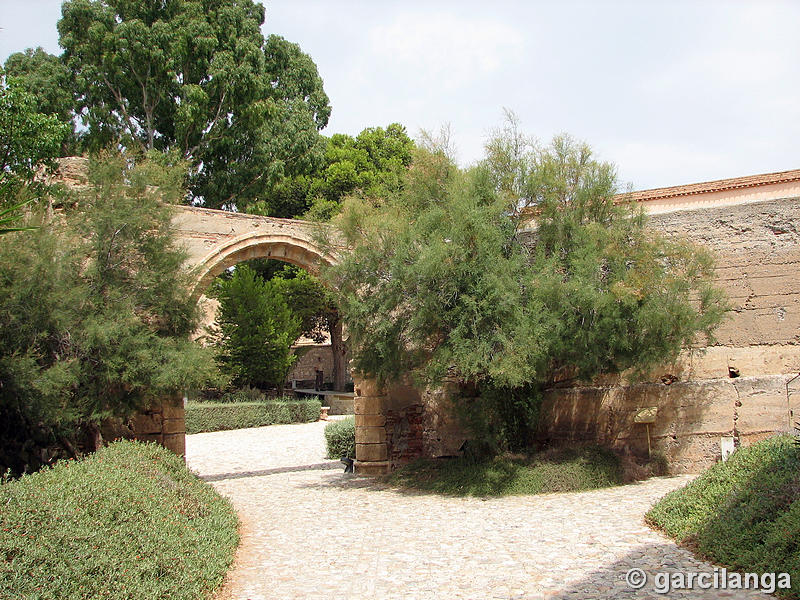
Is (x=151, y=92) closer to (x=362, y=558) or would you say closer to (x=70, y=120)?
(x=70, y=120)

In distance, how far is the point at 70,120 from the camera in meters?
24.2

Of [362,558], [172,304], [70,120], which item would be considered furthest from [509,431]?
[70,120]

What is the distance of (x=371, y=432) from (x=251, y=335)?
1253 centimetres

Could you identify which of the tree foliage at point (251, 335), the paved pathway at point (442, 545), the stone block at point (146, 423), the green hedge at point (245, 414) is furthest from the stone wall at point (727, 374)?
the tree foliage at point (251, 335)

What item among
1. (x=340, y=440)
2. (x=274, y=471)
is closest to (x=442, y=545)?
(x=274, y=471)

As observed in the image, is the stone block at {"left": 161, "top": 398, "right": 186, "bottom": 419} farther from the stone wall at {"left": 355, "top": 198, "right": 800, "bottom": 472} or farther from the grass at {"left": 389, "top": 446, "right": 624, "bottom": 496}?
the grass at {"left": 389, "top": 446, "right": 624, "bottom": 496}

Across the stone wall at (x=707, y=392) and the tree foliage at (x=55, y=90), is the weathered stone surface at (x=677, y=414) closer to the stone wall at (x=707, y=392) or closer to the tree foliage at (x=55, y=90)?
the stone wall at (x=707, y=392)

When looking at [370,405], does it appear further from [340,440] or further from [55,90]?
[55,90]

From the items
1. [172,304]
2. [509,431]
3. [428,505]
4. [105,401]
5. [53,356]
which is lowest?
[428,505]

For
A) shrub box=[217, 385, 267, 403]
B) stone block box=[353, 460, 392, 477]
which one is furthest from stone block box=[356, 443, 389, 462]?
shrub box=[217, 385, 267, 403]

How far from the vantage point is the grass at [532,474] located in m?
9.90

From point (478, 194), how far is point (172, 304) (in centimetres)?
452

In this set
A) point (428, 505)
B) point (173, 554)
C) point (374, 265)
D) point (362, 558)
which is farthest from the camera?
point (374, 265)

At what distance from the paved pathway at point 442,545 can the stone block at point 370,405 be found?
1.62 metres
